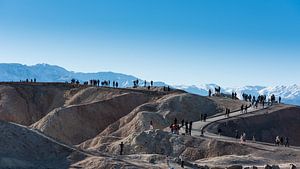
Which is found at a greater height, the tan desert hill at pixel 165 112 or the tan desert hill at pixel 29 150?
the tan desert hill at pixel 165 112

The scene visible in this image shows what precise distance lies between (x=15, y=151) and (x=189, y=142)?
2173 centimetres

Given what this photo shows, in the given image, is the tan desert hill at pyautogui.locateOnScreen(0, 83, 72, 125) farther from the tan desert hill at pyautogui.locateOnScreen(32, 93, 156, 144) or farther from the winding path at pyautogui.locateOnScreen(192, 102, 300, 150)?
the winding path at pyautogui.locateOnScreen(192, 102, 300, 150)

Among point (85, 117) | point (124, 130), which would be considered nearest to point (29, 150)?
point (124, 130)

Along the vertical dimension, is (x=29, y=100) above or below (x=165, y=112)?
above

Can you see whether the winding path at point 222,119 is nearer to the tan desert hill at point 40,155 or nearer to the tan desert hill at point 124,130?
the tan desert hill at point 124,130

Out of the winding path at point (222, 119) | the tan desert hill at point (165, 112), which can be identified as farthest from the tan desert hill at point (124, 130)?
the winding path at point (222, 119)

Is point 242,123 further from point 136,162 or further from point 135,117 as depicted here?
point 136,162

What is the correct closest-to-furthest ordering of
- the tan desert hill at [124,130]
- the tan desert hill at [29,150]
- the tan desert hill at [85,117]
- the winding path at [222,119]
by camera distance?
the tan desert hill at [29,150], the tan desert hill at [124,130], the winding path at [222,119], the tan desert hill at [85,117]

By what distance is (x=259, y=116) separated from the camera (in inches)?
3177

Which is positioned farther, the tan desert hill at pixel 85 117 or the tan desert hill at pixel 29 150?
the tan desert hill at pixel 85 117

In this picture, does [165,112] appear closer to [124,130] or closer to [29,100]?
[124,130]

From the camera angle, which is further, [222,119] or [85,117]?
[85,117]

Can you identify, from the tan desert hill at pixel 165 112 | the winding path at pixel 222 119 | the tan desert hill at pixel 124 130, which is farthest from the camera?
the tan desert hill at pixel 165 112

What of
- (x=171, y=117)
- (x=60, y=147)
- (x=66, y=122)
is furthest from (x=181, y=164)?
(x=66, y=122)
